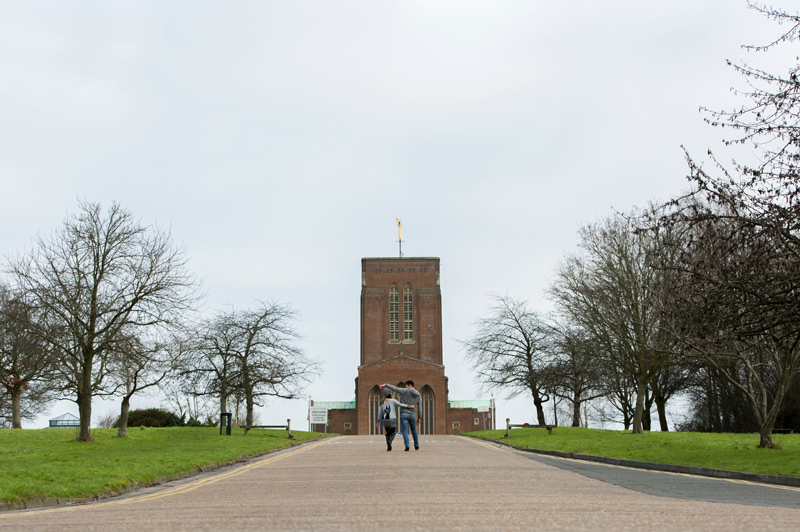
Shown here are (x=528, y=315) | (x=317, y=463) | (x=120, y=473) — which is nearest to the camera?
(x=120, y=473)

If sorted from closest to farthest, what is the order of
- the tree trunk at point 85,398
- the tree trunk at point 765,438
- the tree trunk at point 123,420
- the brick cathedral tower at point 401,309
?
the tree trunk at point 765,438, the tree trunk at point 85,398, the tree trunk at point 123,420, the brick cathedral tower at point 401,309

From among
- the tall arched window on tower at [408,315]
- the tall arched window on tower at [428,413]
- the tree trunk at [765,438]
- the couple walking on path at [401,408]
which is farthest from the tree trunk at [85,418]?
the tall arched window on tower at [408,315]

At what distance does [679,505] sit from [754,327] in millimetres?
9672

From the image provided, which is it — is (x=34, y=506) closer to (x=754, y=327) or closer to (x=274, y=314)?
(x=754, y=327)

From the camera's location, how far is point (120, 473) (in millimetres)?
12898

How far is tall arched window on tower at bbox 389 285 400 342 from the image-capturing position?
82500 mm

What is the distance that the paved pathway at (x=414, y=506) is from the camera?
22.0ft

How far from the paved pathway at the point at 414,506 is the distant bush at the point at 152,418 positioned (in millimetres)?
36115

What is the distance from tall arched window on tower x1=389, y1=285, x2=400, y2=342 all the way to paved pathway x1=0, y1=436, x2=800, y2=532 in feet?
227

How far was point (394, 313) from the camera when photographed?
83000 millimetres

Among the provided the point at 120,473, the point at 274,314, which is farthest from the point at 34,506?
the point at 274,314

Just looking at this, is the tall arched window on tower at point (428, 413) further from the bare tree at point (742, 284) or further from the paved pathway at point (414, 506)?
the paved pathway at point (414, 506)

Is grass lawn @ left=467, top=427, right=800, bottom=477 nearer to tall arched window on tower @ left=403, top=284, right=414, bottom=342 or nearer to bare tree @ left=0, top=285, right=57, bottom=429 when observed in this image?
bare tree @ left=0, top=285, right=57, bottom=429

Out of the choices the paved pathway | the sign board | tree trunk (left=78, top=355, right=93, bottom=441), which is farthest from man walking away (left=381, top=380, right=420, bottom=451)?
the sign board
